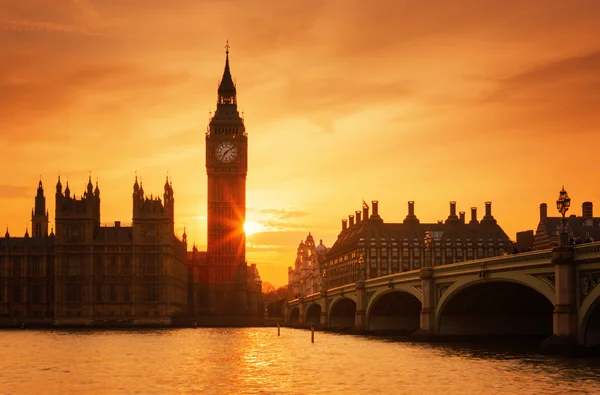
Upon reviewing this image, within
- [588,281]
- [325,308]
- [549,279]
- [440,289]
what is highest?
[549,279]

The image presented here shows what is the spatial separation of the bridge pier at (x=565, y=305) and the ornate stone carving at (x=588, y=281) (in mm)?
595

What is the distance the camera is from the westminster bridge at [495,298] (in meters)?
56.0

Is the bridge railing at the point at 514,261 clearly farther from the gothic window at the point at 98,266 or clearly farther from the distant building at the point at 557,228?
the gothic window at the point at 98,266

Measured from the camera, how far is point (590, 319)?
56625 millimetres

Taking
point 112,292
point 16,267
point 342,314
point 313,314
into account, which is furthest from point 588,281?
point 16,267

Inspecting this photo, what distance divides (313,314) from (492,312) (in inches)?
3946

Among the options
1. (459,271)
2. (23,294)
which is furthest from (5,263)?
(459,271)

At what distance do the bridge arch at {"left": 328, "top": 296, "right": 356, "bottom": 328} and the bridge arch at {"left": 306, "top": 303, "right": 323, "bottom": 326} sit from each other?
21238 mm

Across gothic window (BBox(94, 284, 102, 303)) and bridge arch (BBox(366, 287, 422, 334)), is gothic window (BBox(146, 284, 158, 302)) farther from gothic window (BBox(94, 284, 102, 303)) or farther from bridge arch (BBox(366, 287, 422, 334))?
bridge arch (BBox(366, 287, 422, 334))

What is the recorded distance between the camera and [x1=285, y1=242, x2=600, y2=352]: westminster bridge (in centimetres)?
5603

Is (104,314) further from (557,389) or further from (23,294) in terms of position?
(557,389)

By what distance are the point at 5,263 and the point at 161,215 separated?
33.6 meters

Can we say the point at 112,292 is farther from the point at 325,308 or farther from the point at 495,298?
the point at 495,298

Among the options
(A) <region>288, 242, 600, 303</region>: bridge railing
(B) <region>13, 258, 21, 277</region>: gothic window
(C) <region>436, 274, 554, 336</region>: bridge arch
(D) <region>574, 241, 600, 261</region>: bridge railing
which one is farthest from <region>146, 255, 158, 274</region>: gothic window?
(D) <region>574, 241, 600, 261</region>: bridge railing
